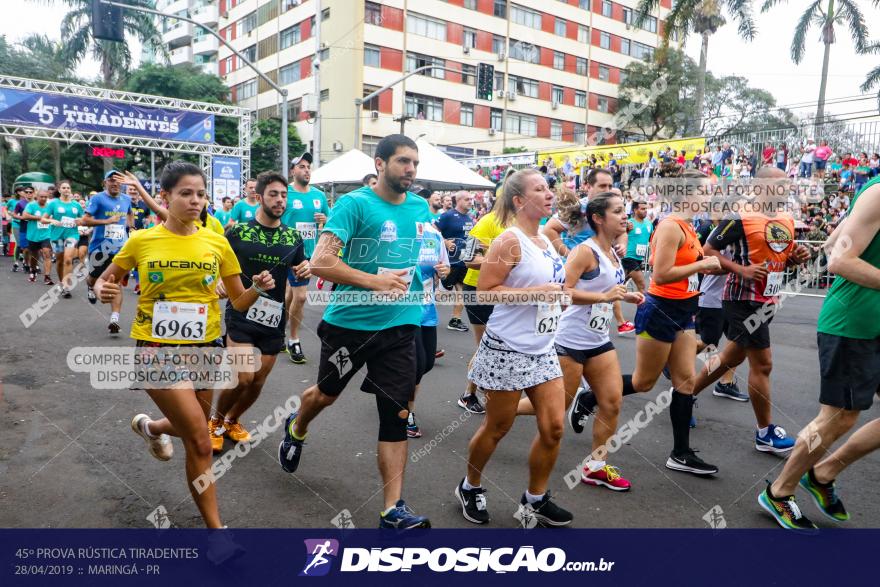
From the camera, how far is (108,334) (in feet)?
27.3

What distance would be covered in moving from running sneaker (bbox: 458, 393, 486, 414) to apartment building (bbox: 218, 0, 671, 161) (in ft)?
108

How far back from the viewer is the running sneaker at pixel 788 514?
134 inches

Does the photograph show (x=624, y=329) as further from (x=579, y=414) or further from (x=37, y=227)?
(x=37, y=227)

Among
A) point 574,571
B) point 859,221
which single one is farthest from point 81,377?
point 859,221

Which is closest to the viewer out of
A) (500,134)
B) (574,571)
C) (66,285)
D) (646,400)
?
(574,571)

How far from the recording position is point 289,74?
150 feet

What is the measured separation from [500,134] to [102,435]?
147 feet

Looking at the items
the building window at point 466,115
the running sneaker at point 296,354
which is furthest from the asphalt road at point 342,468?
the building window at point 466,115

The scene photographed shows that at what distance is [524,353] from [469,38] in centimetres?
4575

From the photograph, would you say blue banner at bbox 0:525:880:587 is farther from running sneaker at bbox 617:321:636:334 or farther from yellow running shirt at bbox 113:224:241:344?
running sneaker at bbox 617:321:636:334

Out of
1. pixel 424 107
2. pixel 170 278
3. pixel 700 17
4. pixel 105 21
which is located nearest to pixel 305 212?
pixel 170 278

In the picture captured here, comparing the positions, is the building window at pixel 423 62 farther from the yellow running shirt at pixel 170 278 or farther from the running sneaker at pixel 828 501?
the running sneaker at pixel 828 501

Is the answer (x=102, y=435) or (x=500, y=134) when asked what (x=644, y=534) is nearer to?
(x=102, y=435)

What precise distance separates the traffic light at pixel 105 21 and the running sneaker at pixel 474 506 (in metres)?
12.5
